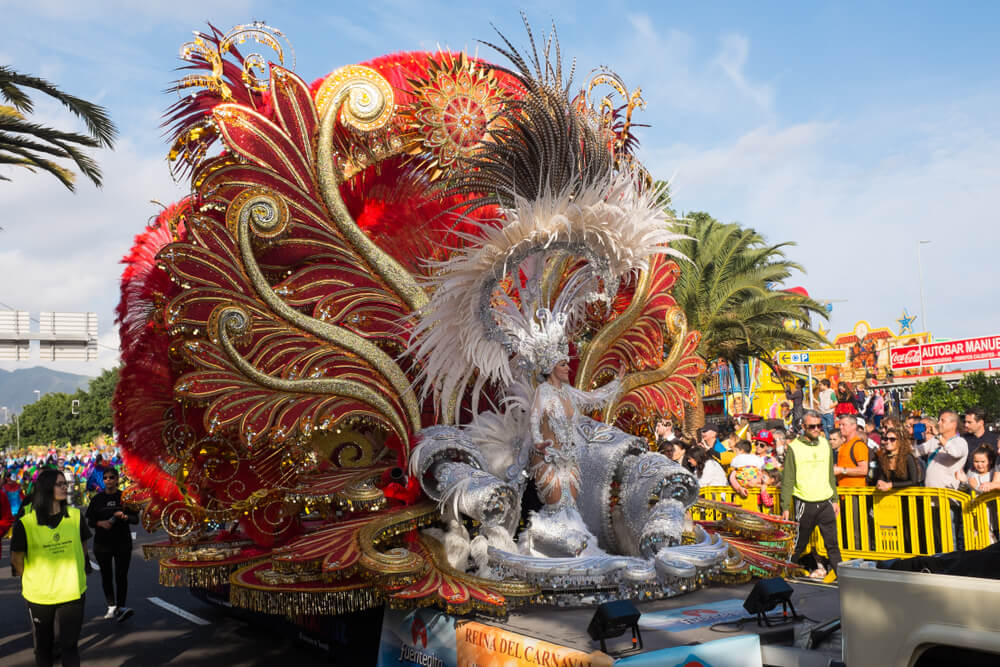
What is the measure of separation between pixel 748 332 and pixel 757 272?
178cm

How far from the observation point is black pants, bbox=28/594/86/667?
525 cm

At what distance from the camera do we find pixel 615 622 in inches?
130

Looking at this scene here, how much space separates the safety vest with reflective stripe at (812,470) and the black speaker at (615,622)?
13.1 ft

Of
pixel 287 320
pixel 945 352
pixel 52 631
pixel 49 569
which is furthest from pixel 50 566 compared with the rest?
pixel 945 352

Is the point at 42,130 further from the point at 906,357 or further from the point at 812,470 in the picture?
the point at 906,357

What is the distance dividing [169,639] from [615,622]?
5670 mm

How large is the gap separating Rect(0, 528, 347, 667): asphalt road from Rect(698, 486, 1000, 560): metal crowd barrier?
4.86 metres

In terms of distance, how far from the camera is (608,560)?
14.2 feet

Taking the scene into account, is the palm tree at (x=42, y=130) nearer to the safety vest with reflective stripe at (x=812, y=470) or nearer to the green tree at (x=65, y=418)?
the safety vest with reflective stripe at (x=812, y=470)

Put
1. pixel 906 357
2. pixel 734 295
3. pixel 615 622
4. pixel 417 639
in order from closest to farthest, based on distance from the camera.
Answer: pixel 615 622
pixel 417 639
pixel 734 295
pixel 906 357

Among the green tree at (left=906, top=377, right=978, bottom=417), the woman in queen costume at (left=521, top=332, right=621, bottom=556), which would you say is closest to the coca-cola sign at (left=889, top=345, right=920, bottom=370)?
the green tree at (left=906, top=377, right=978, bottom=417)

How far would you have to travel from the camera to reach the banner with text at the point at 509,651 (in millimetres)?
3293

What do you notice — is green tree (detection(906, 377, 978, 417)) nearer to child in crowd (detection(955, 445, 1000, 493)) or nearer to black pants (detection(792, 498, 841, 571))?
child in crowd (detection(955, 445, 1000, 493))

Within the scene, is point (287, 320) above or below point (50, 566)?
above
